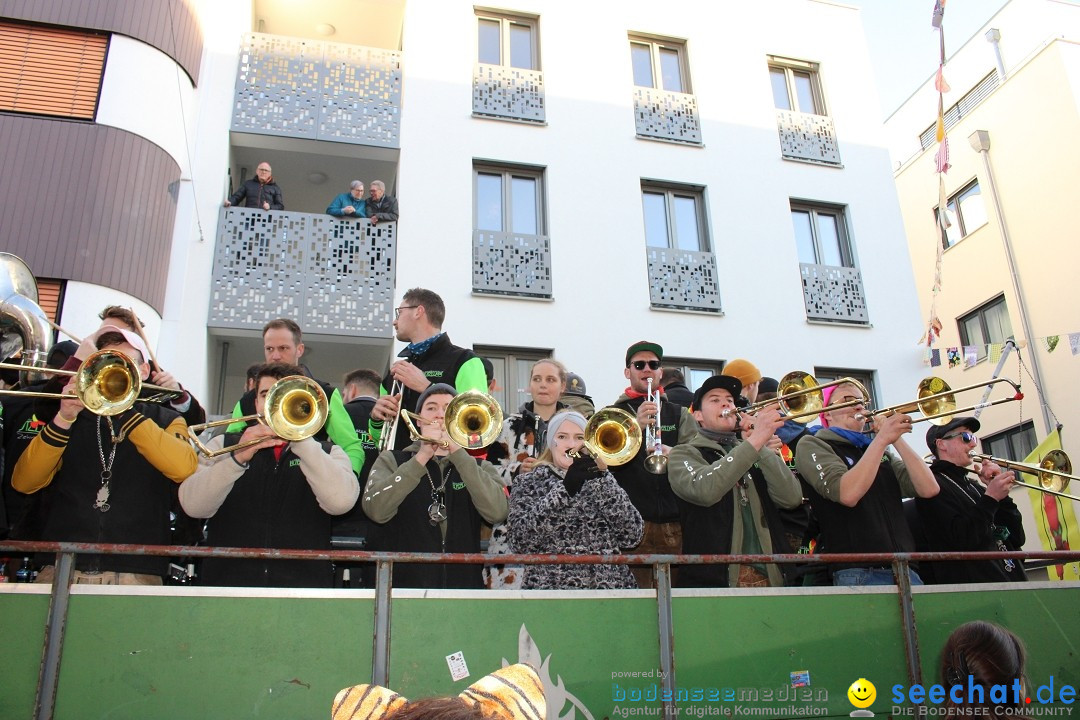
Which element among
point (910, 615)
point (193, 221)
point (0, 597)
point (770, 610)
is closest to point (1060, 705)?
point (910, 615)

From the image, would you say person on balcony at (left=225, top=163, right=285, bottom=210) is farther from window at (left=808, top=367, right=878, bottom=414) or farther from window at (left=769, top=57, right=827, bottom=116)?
window at (left=769, top=57, right=827, bottom=116)

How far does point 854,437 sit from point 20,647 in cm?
498

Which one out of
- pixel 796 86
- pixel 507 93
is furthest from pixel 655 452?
pixel 796 86

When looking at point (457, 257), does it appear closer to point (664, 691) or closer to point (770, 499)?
point (770, 499)

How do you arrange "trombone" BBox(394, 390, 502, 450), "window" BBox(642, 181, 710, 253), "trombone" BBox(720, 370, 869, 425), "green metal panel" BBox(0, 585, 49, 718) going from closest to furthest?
"green metal panel" BBox(0, 585, 49, 718), "trombone" BBox(394, 390, 502, 450), "trombone" BBox(720, 370, 869, 425), "window" BBox(642, 181, 710, 253)

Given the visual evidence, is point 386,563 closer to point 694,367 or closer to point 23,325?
point 23,325

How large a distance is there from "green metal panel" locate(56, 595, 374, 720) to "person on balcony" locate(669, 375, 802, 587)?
6.86 feet

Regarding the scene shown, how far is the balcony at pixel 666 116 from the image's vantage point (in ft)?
46.0

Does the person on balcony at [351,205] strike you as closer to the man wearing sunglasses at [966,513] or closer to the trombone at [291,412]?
the trombone at [291,412]

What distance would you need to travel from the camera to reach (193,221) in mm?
11344

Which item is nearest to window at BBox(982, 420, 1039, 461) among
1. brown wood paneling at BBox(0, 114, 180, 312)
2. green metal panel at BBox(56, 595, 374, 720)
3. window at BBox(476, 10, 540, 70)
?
window at BBox(476, 10, 540, 70)

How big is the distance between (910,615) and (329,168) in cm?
1115

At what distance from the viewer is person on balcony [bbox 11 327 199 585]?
4.41 m

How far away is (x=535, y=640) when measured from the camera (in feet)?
14.2
